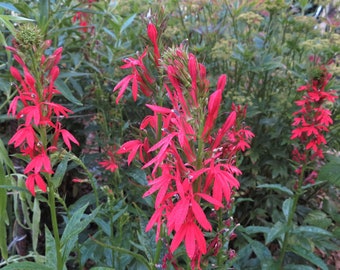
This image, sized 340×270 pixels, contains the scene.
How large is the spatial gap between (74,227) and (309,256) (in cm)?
112

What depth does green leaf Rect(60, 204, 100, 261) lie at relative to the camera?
1.31 meters

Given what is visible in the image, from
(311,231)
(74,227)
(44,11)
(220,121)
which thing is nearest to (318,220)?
(311,231)

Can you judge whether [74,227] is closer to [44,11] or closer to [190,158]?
[190,158]

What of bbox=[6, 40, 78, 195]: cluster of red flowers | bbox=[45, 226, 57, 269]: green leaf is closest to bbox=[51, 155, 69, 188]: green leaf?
bbox=[6, 40, 78, 195]: cluster of red flowers

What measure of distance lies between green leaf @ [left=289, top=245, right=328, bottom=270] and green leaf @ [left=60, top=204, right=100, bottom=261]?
1.07 metres

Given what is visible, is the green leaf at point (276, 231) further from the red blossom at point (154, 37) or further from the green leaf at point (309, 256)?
the red blossom at point (154, 37)

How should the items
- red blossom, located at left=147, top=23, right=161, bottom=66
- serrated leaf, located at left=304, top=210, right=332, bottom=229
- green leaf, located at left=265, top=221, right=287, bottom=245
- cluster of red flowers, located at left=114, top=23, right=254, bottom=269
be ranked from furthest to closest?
serrated leaf, located at left=304, top=210, right=332, bottom=229
green leaf, located at left=265, top=221, right=287, bottom=245
red blossom, located at left=147, top=23, right=161, bottom=66
cluster of red flowers, located at left=114, top=23, right=254, bottom=269

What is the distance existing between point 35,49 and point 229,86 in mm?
1665

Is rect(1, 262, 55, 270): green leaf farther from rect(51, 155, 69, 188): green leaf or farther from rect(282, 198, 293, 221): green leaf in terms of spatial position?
rect(282, 198, 293, 221): green leaf

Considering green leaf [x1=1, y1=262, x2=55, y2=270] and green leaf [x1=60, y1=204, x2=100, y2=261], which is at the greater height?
green leaf [x1=60, y1=204, x2=100, y2=261]

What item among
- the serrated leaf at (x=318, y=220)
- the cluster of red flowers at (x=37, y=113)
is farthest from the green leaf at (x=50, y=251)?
the serrated leaf at (x=318, y=220)

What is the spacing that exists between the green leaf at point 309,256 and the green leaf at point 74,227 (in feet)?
3.51

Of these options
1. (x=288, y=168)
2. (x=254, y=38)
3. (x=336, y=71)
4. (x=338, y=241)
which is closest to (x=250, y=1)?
(x=254, y=38)

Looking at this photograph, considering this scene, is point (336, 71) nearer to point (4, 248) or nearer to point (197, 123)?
point (197, 123)
